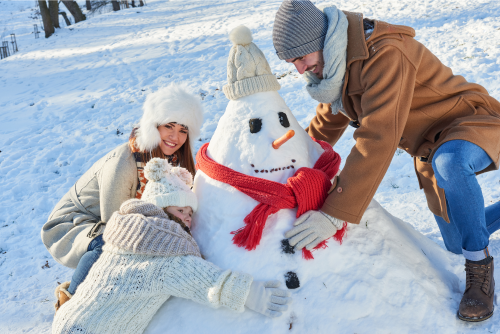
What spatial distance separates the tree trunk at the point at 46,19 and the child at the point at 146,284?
Answer: 41.9ft

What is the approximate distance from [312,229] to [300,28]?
3.10 ft

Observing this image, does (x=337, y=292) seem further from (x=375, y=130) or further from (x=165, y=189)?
(x=165, y=189)

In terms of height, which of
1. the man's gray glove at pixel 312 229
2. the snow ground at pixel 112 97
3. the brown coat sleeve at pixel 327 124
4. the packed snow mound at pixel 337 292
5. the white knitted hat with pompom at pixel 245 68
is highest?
the white knitted hat with pompom at pixel 245 68

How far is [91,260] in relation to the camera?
2219 mm

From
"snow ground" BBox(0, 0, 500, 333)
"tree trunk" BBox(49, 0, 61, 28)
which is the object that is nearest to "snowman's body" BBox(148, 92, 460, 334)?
"snow ground" BBox(0, 0, 500, 333)

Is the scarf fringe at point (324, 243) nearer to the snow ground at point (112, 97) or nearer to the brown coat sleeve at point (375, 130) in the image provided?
the brown coat sleeve at point (375, 130)

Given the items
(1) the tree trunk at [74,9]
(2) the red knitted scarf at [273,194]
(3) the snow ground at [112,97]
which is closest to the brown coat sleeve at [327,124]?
(2) the red knitted scarf at [273,194]

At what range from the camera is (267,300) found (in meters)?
1.67

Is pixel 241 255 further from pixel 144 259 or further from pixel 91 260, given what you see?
pixel 91 260

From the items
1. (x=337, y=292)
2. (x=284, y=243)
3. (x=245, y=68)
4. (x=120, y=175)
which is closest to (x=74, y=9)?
(x=120, y=175)

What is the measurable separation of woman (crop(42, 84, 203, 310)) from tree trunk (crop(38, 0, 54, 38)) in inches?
460

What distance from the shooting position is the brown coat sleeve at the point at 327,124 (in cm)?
258

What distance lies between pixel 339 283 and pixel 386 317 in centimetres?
24

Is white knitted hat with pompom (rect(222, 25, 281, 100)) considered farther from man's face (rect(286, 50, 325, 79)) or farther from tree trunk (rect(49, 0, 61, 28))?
tree trunk (rect(49, 0, 61, 28))
